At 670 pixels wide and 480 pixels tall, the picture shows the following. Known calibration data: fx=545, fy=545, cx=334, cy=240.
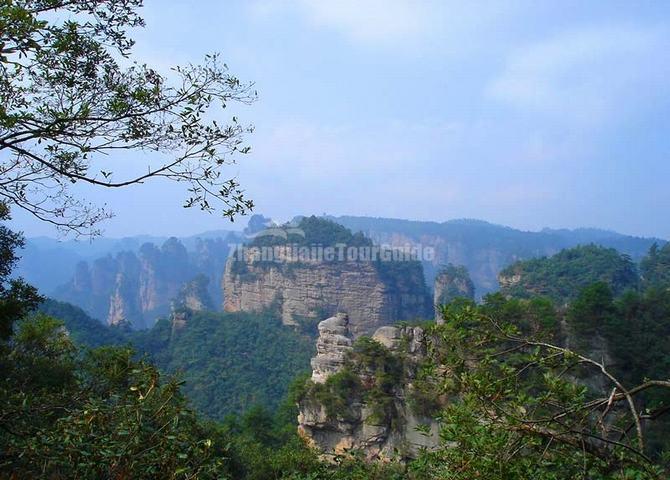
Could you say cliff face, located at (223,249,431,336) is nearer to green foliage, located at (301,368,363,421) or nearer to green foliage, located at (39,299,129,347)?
green foliage, located at (39,299,129,347)

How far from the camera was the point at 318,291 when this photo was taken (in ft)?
143

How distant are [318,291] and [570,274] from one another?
1876 cm

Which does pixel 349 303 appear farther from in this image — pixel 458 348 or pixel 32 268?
pixel 32 268

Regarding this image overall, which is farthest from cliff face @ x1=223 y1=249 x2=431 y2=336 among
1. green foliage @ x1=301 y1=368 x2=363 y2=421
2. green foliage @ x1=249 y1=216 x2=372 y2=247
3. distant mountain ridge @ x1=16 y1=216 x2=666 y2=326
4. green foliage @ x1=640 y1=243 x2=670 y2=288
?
green foliage @ x1=301 y1=368 x2=363 y2=421

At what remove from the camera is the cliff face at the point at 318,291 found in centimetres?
4312

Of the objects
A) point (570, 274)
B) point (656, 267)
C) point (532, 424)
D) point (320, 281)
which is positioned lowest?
point (320, 281)

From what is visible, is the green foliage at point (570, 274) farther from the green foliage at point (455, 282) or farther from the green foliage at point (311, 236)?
the green foliage at point (311, 236)

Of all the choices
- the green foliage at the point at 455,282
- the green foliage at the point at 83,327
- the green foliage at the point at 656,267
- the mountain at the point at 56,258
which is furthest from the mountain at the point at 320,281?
the mountain at the point at 56,258

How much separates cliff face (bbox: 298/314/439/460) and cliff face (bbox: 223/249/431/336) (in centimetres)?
2546

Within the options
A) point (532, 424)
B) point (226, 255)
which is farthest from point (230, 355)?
point (226, 255)

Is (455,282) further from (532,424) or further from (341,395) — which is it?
(532,424)

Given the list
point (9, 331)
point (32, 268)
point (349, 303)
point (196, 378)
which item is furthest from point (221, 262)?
point (9, 331)

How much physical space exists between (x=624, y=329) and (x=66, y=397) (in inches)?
583

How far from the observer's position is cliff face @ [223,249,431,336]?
43125 mm
